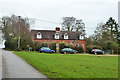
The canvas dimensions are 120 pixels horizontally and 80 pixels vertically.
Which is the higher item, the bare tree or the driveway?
the bare tree

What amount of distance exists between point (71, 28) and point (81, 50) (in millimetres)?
20961

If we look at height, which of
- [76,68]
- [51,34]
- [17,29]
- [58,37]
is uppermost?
[17,29]

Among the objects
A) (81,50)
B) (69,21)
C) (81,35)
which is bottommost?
(81,50)

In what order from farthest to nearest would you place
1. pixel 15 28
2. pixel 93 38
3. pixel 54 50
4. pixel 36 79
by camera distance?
1. pixel 93 38
2. pixel 15 28
3. pixel 54 50
4. pixel 36 79

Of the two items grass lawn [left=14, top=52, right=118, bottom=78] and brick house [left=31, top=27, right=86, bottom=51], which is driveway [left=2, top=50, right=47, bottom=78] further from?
brick house [left=31, top=27, right=86, bottom=51]

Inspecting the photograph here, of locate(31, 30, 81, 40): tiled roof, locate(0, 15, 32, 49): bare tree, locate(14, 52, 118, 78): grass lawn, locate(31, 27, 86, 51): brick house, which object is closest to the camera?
locate(14, 52, 118, 78): grass lawn

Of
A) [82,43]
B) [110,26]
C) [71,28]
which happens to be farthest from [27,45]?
[110,26]

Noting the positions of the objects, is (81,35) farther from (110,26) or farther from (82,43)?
(110,26)

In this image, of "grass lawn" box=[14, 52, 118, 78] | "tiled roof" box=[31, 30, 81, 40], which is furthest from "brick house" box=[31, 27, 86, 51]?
"grass lawn" box=[14, 52, 118, 78]

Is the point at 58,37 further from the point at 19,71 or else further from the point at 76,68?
the point at 19,71

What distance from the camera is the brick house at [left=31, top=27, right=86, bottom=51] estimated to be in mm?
55219

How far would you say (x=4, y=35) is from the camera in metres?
57.3

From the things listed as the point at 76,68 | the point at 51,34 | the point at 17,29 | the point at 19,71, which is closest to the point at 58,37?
the point at 51,34

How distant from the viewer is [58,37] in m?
56.2
